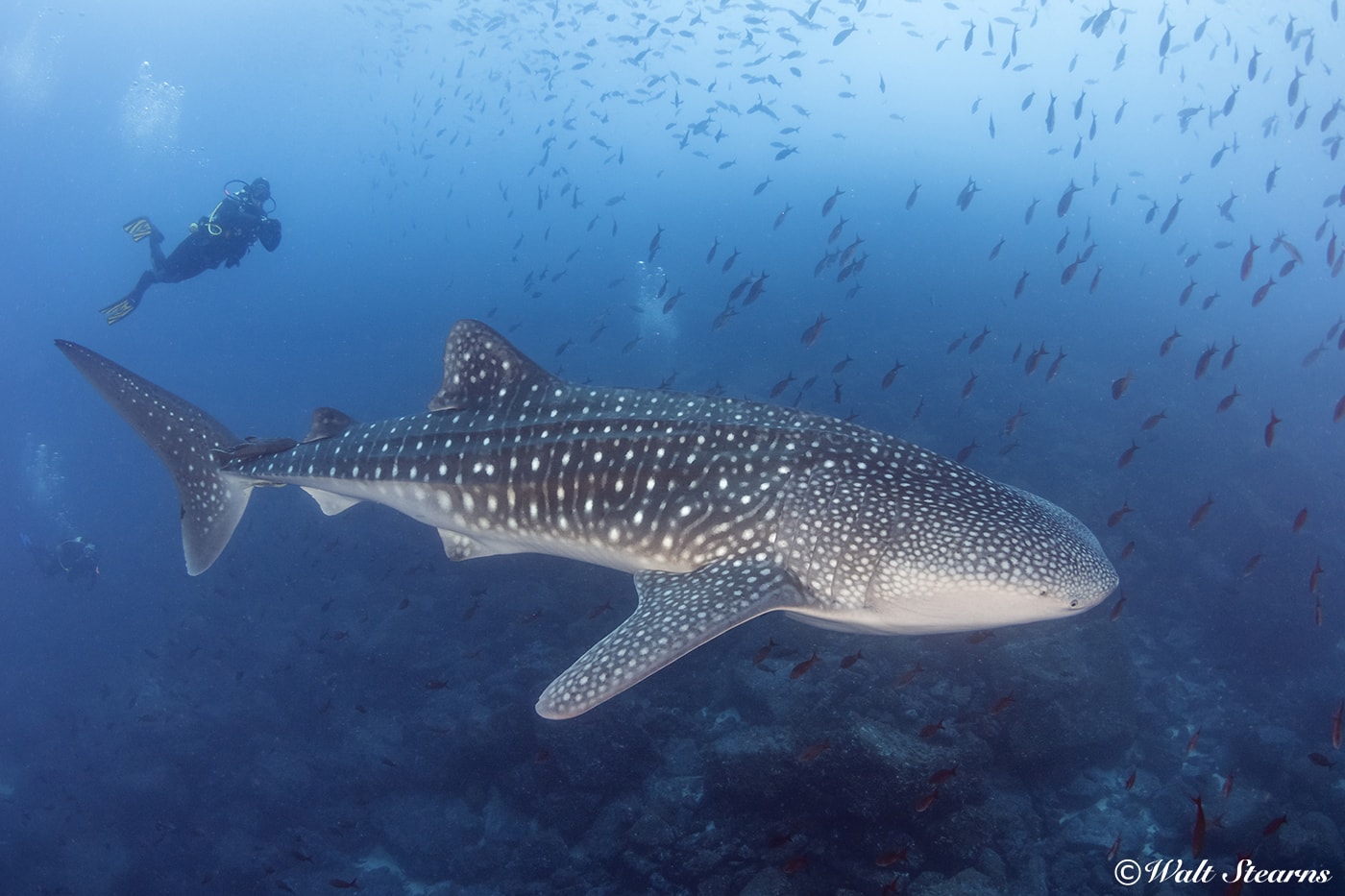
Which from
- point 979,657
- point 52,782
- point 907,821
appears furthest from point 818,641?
point 52,782

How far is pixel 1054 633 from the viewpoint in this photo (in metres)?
10.8

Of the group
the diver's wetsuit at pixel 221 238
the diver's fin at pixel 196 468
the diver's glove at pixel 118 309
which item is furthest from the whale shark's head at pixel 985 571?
the diver's glove at pixel 118 309

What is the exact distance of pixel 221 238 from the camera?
18.1 m

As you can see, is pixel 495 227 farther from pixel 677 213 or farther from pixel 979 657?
pixel 979 657

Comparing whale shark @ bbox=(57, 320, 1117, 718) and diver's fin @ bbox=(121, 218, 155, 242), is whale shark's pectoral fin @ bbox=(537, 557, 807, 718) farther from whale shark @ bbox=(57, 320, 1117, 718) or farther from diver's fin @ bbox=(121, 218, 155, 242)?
diver's fin @ bbox=(121, 218, 155, 242)

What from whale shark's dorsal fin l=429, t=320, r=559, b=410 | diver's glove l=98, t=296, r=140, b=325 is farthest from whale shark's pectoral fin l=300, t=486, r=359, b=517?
diver's glove l=98, t=296, r=140, b=325

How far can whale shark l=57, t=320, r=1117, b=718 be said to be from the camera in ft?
13.5

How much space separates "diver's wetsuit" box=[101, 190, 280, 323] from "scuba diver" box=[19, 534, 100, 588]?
12.0m

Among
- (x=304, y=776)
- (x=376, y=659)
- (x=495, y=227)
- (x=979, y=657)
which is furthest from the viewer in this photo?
(x=495, y=227)

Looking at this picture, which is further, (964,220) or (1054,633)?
(964,220)

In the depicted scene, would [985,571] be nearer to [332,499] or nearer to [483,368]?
[483,368]

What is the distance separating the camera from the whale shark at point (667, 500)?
13.5ft

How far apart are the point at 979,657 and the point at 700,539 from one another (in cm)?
765

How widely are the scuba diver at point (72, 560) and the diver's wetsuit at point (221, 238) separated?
471 inches
